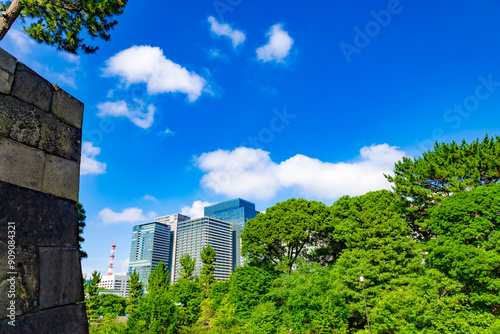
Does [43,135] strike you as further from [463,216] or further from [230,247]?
[230,247]

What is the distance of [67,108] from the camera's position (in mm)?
2342

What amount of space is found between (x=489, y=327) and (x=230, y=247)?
166m

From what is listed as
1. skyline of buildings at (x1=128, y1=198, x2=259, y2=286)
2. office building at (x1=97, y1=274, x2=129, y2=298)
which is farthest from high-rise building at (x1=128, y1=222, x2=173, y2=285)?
office building at (x1=97, y1=274, x2=129, y2=298)

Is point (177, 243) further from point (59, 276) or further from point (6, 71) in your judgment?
point (6, 71)

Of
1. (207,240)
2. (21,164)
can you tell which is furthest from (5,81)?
(207,240)

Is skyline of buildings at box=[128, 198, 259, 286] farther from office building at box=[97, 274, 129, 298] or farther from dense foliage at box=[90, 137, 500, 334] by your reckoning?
dense foliage at box=[90, 137, 500, 334]

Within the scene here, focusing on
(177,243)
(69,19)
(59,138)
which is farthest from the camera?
(177,243)

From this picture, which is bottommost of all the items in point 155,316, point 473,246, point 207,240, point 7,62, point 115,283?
point 115,283

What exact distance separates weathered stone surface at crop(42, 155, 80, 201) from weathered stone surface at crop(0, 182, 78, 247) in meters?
0.07

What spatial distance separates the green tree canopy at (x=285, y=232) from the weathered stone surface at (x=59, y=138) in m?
25.4

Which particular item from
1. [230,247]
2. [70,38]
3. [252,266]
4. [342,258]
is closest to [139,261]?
[230,247]

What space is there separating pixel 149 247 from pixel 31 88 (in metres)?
176

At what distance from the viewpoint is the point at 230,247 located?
17088 centimetres

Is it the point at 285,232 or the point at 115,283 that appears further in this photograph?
the point at 115,283
